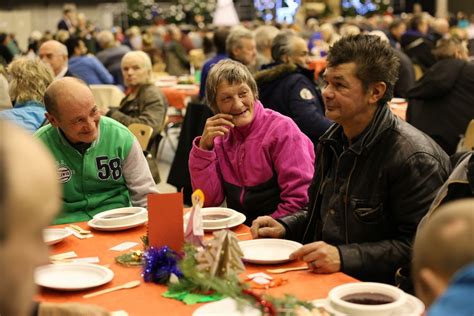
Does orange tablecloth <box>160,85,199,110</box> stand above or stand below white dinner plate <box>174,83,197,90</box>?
below

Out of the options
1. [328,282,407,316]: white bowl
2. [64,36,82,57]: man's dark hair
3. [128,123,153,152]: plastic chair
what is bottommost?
[128,123,153,152]: plastic chair

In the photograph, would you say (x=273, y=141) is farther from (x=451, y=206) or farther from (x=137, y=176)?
(x=451, y=206)

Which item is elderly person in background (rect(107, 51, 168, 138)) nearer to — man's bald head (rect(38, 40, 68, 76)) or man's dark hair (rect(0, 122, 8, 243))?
man's bald head (rect(38, 40, 68, 76))

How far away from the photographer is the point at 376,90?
293 cm

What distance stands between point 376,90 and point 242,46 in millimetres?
4500

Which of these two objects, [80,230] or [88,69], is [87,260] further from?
[88,69]

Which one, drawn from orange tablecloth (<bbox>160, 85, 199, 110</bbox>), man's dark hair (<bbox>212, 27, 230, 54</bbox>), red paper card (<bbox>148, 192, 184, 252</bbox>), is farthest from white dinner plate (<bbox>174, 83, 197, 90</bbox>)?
red paper card (<bbox>148, 192, 184, 252</bbox>)

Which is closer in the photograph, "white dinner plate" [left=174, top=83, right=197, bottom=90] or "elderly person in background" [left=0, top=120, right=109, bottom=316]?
"elderly person in background" [left=0, top=120, right=109, bottom=316]

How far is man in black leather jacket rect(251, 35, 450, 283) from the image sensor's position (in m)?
2.77

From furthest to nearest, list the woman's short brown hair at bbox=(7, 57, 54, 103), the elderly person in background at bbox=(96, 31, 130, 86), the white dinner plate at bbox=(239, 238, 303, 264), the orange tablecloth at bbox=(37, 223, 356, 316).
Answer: the elderly person in background at bbox=(96, 31, 130, 86) → the woman's short brown hair at bbox=(7, 57, 54, 103) → the white dinner plate at bbox=(239, 238, 303, 264) → the orange tablecloth at bbox=(37, 223, 356, 316)

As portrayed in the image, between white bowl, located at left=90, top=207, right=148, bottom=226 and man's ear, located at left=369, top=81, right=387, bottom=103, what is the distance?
41.8 inches

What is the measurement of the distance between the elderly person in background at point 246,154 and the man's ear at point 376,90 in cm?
69

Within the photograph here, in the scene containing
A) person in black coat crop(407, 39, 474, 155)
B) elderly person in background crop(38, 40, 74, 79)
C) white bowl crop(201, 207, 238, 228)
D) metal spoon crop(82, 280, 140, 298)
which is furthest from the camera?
elderly person in background crop(38, 40, 74, 79)

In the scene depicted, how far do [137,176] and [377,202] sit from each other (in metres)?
1.35
